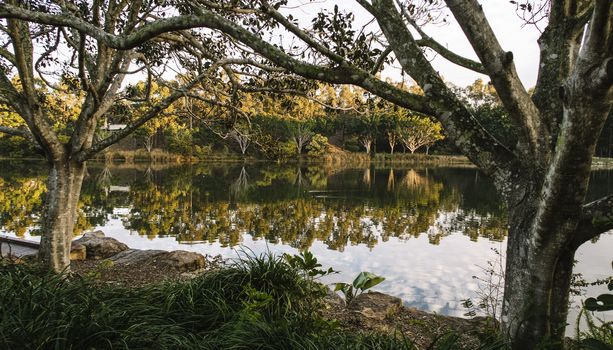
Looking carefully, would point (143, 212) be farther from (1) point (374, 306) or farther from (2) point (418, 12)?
(2) point (418, 12)

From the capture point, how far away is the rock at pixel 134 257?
6.99 meters

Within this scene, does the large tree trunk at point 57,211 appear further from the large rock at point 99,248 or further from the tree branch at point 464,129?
the tree branch at point 464,129

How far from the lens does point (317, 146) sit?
45562 millimetres

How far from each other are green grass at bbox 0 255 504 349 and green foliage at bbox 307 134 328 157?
4158cm

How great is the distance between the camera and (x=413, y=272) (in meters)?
8.19

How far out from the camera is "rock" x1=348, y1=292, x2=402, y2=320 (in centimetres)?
462

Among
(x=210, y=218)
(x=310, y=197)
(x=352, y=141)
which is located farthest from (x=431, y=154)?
(x=210, y=218)

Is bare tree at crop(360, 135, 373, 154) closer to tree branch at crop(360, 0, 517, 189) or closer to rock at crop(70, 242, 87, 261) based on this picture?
rock at crop(70, 242, 87, 261)

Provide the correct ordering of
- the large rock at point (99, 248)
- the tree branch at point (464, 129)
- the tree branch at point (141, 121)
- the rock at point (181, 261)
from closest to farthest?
the tree branch at point (464, 129) < the tree branch at point (141, 121) < the rock at point (181, 261) < the large rock at point (99, 248)

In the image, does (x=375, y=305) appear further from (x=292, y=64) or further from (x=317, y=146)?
(x=317, y=146)

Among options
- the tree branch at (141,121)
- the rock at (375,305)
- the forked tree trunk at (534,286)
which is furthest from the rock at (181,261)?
the forked tree trunk at (534,286)

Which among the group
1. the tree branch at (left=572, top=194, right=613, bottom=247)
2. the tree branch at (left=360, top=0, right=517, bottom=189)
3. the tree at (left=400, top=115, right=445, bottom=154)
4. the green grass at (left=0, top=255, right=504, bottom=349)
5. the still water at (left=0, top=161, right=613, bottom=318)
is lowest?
the still water at (left=0, top=161, right=613, bottom=318)

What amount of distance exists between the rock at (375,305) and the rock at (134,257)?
3822 mm

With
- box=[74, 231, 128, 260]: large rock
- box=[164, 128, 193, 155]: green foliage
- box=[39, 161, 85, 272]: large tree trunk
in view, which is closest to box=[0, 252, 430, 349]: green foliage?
box=[39, 161, 85, 272]: large tree trunk
